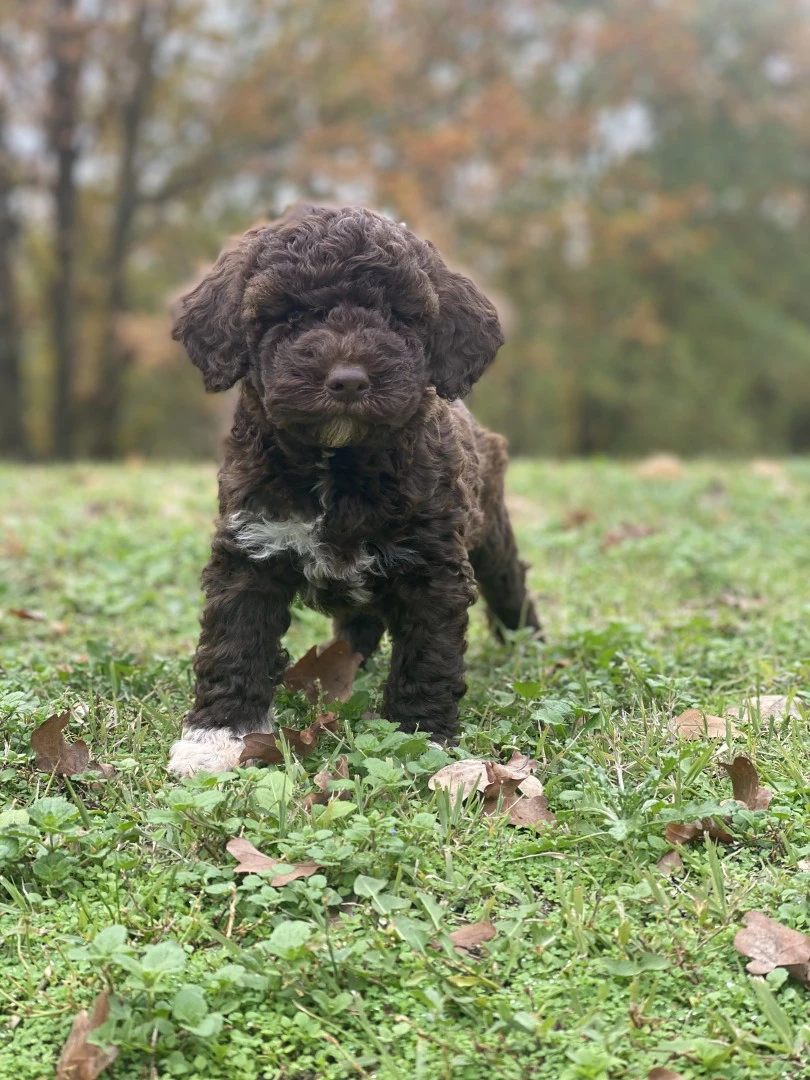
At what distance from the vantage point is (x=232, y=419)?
12.7ft

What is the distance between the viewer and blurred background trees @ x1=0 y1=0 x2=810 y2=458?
1956 centimetres

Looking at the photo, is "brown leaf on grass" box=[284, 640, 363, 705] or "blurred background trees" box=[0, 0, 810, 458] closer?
"brown leaf on grass" box=[284, 640, 363, 705]

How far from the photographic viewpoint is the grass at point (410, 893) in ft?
7.45

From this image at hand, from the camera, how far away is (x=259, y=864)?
2.69 metres

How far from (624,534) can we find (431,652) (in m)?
4.04

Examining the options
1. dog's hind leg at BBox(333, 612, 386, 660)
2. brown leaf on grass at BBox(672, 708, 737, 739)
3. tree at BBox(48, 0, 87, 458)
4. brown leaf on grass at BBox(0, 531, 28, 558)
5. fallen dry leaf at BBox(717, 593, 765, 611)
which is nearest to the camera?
brown leaf on grass at BBox(672, 708, 737, 739)

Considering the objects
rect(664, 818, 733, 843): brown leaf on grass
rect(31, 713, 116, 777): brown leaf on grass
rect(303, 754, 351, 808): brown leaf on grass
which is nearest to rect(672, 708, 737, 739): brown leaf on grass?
rect(664, 818, 733, 843): brown leaf on grass

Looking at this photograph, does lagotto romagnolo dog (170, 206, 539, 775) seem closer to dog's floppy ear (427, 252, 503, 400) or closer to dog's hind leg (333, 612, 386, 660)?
dog's floppy ear (427, 252, 503, 400)

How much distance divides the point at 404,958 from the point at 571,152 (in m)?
22.4

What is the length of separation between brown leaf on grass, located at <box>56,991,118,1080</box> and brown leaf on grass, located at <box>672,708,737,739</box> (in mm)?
1944

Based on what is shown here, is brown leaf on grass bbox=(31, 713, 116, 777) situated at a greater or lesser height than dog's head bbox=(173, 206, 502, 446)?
lesser

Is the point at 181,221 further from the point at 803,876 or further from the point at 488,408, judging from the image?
the point at 803,876

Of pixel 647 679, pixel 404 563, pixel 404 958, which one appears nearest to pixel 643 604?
pixel 647 679

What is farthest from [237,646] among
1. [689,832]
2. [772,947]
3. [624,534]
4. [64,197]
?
[64,197]
